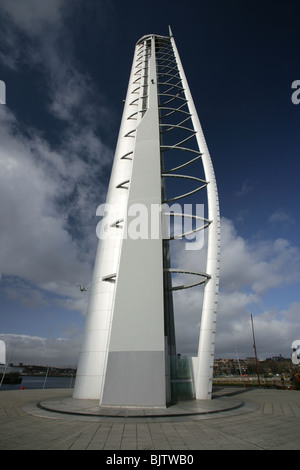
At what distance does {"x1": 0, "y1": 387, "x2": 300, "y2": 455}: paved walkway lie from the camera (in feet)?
22.0

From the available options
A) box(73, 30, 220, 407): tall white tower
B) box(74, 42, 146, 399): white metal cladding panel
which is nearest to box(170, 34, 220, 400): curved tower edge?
box(73, 30, 220, 407): tall white tower

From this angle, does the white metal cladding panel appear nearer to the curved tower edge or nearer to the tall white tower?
the tall white tower

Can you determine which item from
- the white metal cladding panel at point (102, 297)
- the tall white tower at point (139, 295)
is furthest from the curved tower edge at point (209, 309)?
the white metal cladding panel at point (102, 297)

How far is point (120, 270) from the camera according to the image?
48.2ft

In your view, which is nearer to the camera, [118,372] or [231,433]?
[231,433]

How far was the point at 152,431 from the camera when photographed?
8.12m

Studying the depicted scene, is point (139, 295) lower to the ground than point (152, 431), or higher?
higher

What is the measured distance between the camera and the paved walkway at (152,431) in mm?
6707

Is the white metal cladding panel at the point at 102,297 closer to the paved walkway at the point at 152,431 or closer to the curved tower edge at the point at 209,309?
the paved walkway at the point at 152,431

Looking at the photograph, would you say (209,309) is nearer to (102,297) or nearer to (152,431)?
(102,297)

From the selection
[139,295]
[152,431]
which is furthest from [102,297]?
[152,431]
